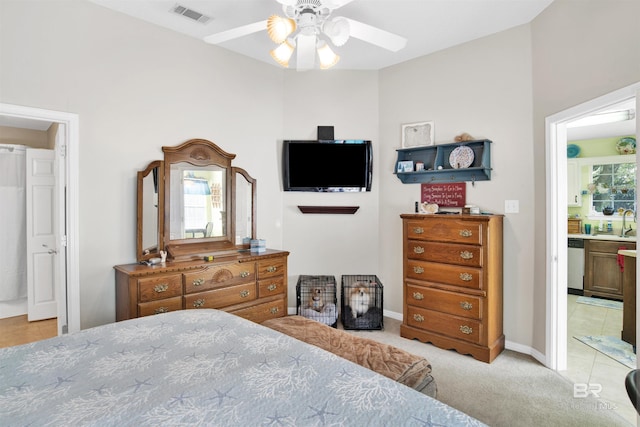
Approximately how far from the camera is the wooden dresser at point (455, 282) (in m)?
2.89

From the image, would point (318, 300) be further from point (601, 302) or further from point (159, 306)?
point (601, 302)

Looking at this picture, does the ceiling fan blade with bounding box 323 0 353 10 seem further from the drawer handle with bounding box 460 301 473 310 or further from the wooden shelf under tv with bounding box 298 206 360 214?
the drawer handle with bounding box 460 301 473 310

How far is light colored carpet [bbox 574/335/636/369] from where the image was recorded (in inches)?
112

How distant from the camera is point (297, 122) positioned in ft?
13.3

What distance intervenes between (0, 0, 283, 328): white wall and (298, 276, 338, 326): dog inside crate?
178cm

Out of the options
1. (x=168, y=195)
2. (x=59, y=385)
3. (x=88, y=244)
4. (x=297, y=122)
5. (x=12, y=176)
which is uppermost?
(x=297, y=122)

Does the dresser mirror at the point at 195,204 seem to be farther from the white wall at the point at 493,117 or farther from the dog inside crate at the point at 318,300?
the white wall at the point at 493,117

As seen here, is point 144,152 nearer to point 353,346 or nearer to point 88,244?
point 88,244

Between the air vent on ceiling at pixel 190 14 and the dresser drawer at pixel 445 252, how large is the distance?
281cm

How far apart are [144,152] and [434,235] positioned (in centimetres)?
277

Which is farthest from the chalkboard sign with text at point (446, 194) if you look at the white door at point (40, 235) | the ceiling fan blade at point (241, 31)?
the white door at point (40, 235)

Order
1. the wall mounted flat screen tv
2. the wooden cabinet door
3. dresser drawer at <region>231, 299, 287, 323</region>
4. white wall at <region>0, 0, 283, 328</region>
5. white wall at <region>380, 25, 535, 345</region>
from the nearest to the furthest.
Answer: white wall at <region>0, 0, 283, 328</region>
white wall at <region>380, 25, 535, 345</region>
dresser drawer at <region>231, 299, 287, 323</region>
the wall mounted flat screen tv
the wooden cabinet door

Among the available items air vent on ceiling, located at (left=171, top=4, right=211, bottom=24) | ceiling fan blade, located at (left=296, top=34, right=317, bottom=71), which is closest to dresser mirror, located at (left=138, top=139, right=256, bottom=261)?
air vent on ceiling, located at (left=171, top=4, right=211, bottom=24)

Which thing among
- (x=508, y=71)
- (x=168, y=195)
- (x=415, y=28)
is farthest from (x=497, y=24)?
(x=168, y=195)
